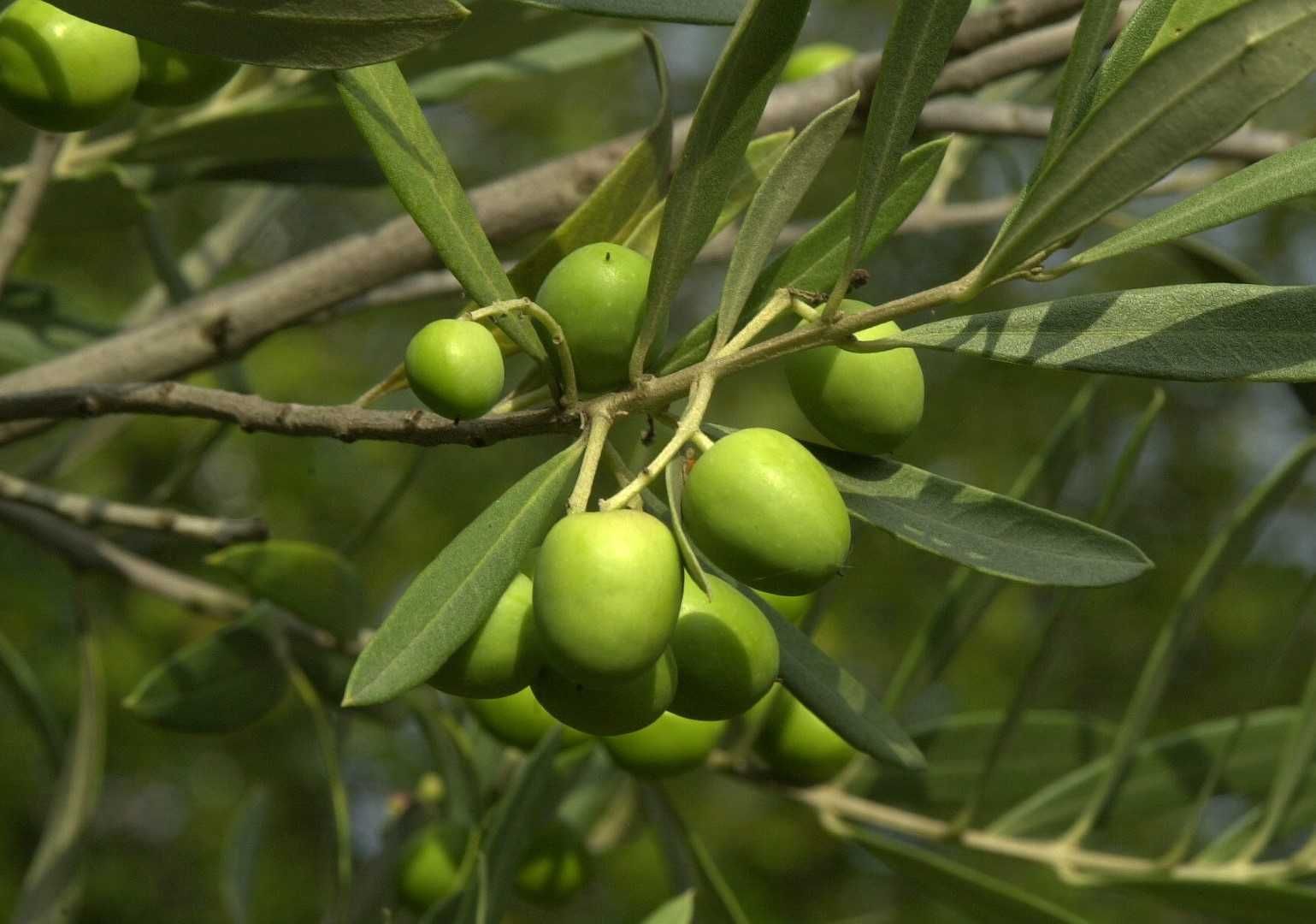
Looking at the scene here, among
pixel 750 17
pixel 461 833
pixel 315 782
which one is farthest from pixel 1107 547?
pixel 315 782

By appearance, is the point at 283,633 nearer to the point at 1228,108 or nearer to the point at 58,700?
the point at 1228,108

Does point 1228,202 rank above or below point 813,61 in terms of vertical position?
above

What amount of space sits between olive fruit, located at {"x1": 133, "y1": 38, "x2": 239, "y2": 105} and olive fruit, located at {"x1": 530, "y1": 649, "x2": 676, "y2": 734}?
65 cm

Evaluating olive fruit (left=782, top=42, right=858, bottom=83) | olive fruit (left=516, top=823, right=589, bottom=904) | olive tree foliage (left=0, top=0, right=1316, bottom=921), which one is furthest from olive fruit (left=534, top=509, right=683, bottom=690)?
olive fruit (left=782, top=42, right=858, bottom=83)

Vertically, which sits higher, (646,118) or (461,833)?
(461,833)

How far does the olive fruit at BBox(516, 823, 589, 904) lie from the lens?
165 cm

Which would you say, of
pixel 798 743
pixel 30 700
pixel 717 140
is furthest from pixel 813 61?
pixel 30 700

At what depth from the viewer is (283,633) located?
1521 mm

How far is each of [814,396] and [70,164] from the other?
46.1 inches

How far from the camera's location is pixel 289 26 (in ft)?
2.50

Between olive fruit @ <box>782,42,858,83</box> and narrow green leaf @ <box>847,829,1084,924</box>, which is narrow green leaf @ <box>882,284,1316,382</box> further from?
olive fruit @ <box>782,42,858,83</box>

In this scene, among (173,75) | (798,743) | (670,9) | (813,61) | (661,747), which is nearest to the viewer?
(670,9)

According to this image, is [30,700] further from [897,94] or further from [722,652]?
[897,94]

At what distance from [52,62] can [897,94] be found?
67 cm
